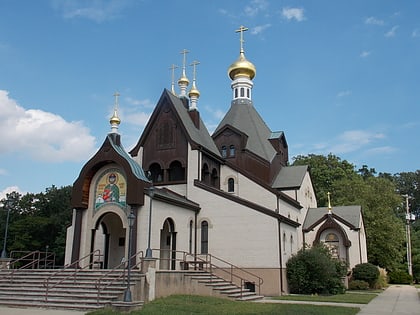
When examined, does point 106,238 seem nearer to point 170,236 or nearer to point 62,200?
point 170,236

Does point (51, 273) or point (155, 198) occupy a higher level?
point (155, 198)

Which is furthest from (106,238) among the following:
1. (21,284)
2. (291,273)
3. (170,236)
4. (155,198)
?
(291,273)

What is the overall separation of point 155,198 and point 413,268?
44.7 metres

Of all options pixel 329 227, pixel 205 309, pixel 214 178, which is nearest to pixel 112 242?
pixel 214 178

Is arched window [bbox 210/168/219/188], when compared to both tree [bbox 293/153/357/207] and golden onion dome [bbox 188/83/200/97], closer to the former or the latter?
golden onion dome [bbox 188/83/200/97]

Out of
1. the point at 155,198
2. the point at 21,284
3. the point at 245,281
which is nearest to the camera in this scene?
the point at 21,284

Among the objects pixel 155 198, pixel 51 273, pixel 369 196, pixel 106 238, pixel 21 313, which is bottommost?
pixel 21 313

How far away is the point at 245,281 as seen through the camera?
25000 millimetres

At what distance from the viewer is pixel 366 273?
33.7 metres

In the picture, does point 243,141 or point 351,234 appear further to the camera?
point 351,234

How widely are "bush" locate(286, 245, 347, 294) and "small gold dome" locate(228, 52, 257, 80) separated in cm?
1962

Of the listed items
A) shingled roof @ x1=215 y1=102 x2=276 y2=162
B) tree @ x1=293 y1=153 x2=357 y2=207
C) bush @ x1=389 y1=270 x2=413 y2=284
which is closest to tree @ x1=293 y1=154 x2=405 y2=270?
bush @ x1=389 y1=270 x2=413 y2=284

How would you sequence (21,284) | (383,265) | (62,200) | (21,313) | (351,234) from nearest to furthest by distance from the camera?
(21,313)
(21,284)
(351,234)
(383,265)
(62,200)

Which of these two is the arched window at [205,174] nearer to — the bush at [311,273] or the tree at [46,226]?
the bush at [311,273]
